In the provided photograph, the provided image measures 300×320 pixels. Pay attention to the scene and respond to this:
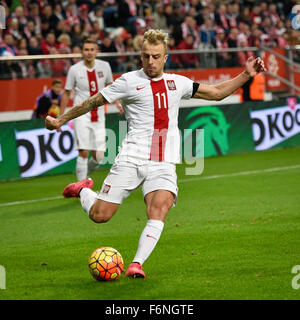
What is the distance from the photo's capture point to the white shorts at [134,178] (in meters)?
6.68

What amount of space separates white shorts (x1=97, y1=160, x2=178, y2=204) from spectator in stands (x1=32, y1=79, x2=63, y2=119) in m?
9.34

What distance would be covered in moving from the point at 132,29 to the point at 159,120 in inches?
581

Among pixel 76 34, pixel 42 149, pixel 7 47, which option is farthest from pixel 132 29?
pixel 42 149

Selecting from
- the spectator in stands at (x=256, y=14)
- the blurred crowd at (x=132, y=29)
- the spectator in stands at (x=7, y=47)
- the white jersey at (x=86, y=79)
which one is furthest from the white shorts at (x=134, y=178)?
Answer: the spectator in stands at (x=256, y=14)

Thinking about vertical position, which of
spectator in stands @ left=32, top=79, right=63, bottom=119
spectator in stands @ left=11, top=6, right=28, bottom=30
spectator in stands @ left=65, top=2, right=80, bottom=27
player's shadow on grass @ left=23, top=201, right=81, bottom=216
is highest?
spectator in stands @ left=65, top=2, right=80, bottom=27

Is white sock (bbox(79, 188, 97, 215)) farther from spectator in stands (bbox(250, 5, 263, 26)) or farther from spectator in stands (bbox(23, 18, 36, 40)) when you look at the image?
spectator in stands (bbox(250, 5, 263, 26))

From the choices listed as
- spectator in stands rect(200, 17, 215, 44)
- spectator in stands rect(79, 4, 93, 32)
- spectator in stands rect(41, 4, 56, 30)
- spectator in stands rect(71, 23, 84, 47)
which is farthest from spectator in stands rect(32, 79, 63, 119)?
spectator in stands rect(200, 17, 215, 44)

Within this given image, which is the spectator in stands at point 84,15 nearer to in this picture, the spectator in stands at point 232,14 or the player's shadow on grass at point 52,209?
the spectator in stands at point 232,14

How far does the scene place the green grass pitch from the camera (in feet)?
20.3

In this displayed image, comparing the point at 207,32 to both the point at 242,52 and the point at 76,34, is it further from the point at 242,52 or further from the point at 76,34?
the point at 76,34

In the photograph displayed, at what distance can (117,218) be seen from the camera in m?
10.1

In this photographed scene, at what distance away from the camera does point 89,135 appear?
12.2 meters

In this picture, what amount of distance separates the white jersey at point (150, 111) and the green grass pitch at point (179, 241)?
46.2 inches
